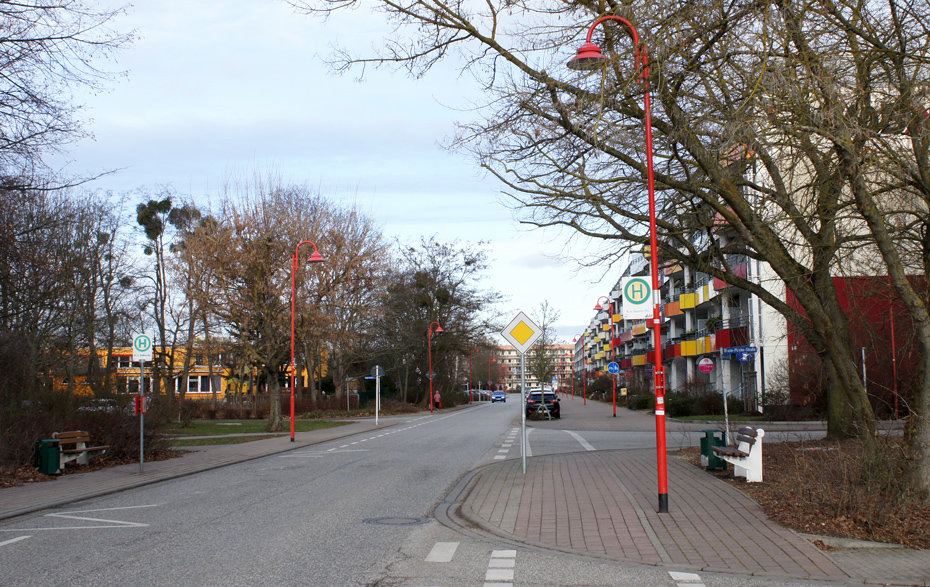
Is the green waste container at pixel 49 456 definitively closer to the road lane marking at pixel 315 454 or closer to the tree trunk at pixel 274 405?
the road lane marking at pixel 315 454

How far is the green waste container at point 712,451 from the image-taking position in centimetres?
1305

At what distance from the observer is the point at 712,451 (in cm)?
1306

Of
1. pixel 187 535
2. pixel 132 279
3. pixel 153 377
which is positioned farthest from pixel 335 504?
pixel 153 377

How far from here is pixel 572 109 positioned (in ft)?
36.2

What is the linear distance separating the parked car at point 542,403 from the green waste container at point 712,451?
24.6 metres

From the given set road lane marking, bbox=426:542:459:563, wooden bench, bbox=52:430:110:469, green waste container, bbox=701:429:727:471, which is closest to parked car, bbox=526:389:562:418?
green waste container, bbox=701:429:727:471

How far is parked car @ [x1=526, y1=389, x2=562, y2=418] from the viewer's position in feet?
126

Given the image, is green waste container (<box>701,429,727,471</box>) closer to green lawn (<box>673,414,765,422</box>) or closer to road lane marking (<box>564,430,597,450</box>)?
road lane marking (<box>564,430,597,450</box>)

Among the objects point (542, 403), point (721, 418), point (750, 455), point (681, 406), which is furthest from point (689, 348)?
point (750, 455)

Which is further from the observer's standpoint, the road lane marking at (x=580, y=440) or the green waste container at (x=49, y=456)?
the road lane marking at (x=580, y=440)

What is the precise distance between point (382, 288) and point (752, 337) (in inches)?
715

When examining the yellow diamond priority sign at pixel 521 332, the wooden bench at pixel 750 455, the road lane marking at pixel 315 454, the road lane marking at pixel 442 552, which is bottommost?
the road lane marking at pixel 315 454

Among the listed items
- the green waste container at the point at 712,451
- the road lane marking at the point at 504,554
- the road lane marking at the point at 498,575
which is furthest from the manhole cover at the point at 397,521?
the green waste container at the point at 712,451

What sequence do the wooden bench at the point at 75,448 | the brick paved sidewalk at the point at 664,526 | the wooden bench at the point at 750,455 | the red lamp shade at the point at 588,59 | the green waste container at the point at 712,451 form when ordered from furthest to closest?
the wooden bench at the point at 75,448 < the green waste container at the point at 712,451 < the wooden bench at the point at 750,455 < the red lamp shade at the point at 588,59 < the brick paved sidewalk at the point at 664,526
